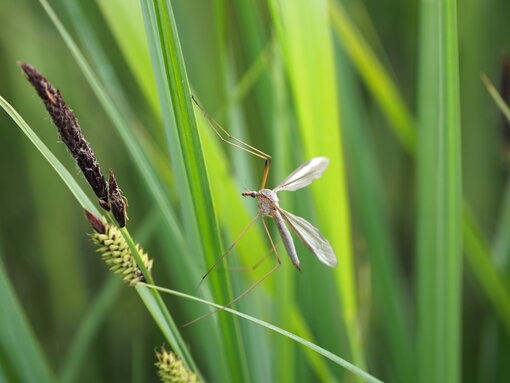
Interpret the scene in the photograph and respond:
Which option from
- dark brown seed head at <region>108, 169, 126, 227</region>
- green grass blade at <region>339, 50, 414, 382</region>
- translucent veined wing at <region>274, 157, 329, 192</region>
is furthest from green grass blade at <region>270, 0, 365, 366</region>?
dark brown seed head at <region>108, 169, 126, 227</region>

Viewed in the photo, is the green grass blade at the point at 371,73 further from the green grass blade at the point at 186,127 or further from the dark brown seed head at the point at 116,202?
the dark brown seed head at the point at 116,202

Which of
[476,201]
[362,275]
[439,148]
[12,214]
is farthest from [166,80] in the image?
[476,201]

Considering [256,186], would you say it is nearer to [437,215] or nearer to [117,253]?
[437,215]

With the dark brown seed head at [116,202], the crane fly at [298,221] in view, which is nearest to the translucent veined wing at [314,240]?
the crane fly at [298,221]

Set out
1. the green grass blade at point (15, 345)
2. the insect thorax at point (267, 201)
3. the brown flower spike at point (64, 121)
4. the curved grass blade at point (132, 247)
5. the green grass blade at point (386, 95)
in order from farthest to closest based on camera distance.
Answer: the green grass blade at point (386, 95) < the insect thorax at point (267, 201) < the green grass blade at point (15, 345) < the curved grass blade at point (132, 247) < the brown flower spike at point (64, 121)

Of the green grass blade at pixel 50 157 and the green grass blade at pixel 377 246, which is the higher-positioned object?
the green grass blade at pixel 50 157

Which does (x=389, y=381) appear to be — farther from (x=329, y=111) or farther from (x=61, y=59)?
(x=61, y=59)
